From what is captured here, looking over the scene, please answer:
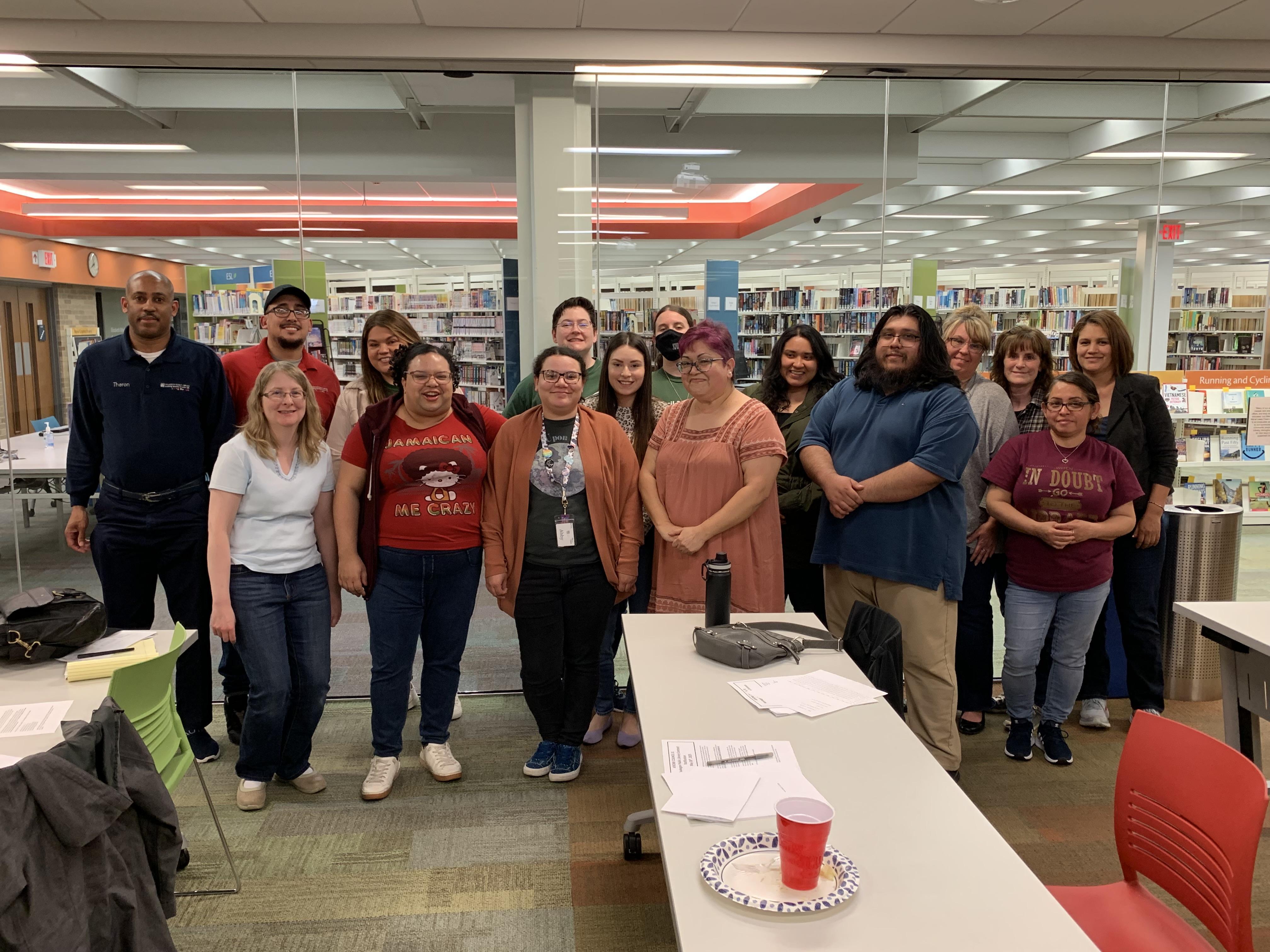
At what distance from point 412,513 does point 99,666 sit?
1.05m

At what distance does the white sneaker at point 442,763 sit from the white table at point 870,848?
4.81 ft

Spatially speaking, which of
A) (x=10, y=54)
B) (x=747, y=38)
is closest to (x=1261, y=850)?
(x=747, y=38)

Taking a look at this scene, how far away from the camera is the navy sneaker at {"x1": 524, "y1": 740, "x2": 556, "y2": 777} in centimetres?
341

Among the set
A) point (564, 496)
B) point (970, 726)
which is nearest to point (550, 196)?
point (564, 496)

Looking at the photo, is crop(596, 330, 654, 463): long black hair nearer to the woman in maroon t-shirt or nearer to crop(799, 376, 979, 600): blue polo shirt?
crop(799, 376, 979, 600): blue polo shirt

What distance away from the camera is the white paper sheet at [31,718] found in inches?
79.1

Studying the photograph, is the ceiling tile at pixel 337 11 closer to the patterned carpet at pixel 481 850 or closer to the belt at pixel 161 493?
the belt at pixel 161 493

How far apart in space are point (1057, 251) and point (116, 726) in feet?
20.4

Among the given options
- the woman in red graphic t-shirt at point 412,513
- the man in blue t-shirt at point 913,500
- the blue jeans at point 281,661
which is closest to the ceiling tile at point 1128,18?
the man in blue t-shirt at point 913,500

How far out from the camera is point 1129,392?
3650 millimetres

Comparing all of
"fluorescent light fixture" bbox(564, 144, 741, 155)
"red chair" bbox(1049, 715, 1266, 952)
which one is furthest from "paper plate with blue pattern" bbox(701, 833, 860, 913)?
"fluorescent light fixture" bbox(564, 144, 741, 155)

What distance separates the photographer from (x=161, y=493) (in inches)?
128

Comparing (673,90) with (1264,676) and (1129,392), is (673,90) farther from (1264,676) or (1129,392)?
(1264,676)

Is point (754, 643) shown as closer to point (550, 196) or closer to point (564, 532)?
point (564, 532)
